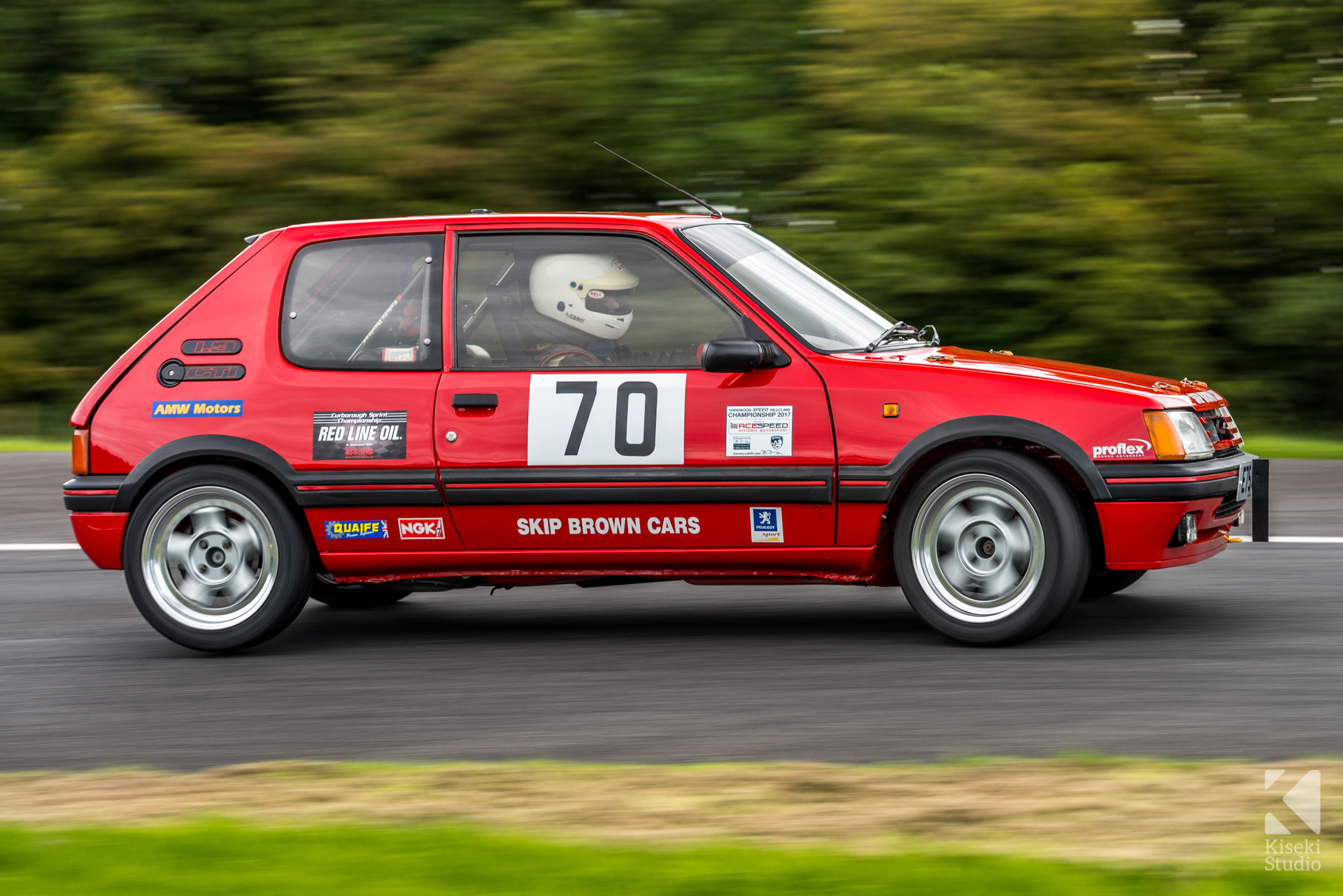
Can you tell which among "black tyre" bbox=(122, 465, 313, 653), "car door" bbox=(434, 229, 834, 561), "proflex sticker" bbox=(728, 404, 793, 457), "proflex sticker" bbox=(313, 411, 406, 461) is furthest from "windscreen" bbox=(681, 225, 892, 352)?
"black tyre" bbox=(122, 465, 313, 653)

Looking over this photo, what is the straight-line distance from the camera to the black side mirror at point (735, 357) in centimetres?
594

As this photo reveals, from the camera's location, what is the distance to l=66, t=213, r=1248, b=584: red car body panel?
588 cm

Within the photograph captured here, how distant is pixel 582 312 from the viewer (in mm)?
6309

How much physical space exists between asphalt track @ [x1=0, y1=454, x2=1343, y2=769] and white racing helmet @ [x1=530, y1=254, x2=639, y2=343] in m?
1.32

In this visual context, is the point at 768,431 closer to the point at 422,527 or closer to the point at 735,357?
the point at 735,357

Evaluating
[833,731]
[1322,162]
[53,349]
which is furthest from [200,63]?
[833,731]

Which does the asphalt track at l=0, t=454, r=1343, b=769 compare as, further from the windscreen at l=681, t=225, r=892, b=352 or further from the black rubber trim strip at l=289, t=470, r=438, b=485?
the windscreen at l=681, t=225, r=892, b=352

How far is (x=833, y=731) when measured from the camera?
4.95 metres

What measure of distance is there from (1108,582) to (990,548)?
116 centimetres

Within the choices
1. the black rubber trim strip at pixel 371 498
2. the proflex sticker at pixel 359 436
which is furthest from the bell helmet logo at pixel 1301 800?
the proflex sticker at pixel 359 436

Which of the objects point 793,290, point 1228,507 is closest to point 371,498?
point 793,290

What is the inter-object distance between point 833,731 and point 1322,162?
12195mm

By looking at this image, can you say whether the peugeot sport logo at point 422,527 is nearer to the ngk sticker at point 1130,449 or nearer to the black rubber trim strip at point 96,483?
the black rubber trim strip at point 96,483

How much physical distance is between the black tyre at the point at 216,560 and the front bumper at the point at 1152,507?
319cm
